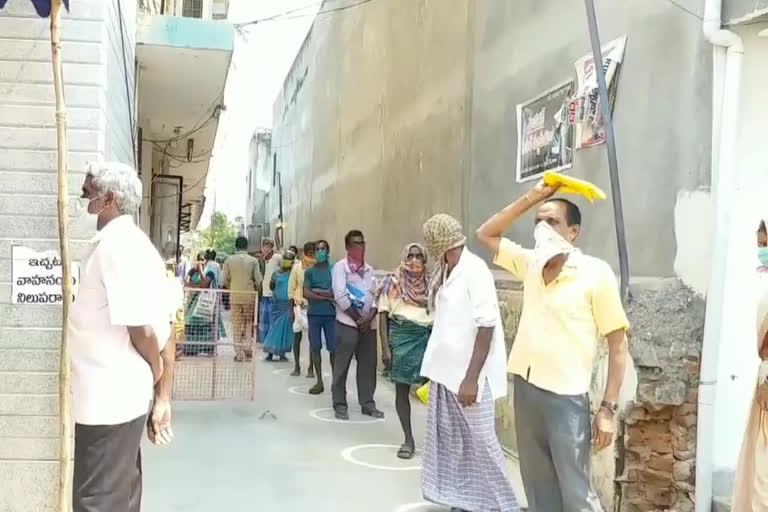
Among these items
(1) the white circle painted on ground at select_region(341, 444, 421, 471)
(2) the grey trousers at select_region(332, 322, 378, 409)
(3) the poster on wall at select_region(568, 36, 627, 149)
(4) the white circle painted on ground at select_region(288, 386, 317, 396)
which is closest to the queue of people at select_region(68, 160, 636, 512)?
(1) the white circle painted on ground at select_region(341, 444, 421, 471)

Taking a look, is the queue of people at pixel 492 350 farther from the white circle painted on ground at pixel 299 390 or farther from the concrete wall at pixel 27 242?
the concrete wall at pixel 27 242

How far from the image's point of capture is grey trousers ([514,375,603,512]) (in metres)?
3.48

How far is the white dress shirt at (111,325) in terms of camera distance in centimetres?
303

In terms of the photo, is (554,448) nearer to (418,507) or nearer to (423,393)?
(418,507)

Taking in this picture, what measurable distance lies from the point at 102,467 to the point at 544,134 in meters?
4.26

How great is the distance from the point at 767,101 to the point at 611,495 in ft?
7.85

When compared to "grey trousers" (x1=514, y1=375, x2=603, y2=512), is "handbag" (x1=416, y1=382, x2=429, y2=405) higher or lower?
lower

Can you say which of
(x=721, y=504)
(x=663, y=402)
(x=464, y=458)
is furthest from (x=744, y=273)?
(x=464, y=458)

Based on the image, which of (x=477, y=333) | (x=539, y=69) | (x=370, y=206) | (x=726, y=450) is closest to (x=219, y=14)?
(x=370, y=206)

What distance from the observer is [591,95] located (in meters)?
5.32

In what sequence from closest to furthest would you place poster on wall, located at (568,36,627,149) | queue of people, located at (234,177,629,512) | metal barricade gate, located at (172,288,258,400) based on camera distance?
1. queue of people, located at (234,177,629,512)
2. poster on wall, located at (568,36,627,149)
3. metal barricade gate, located at (172,288,258,400)

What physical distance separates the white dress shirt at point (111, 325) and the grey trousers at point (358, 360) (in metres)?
4.53

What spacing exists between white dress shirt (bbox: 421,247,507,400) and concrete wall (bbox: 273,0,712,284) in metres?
0.96

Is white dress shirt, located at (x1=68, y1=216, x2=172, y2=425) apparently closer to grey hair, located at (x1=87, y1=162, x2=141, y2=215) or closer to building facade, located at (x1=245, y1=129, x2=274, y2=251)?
grey hair, located at (x1=87, y1=162, x2=141, y2=215)
